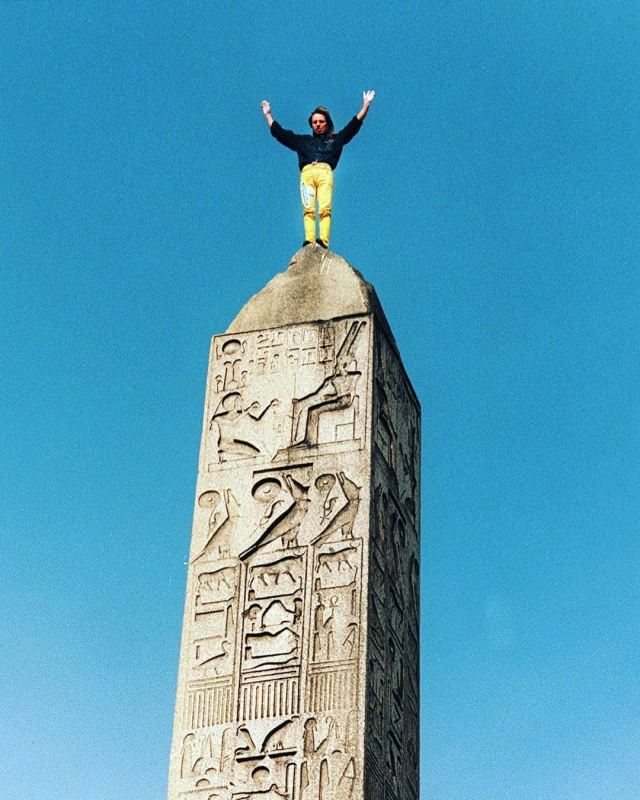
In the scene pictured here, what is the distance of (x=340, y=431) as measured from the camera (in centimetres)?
1705

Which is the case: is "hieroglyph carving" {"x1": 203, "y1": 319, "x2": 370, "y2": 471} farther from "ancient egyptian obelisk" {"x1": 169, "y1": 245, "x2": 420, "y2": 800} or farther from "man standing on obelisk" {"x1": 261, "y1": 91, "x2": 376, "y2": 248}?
"man standing on obelisk" {"x1": 261, "y1": 91, "x2": 376, "y2": 248}

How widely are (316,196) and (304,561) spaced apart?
3860 millimetres

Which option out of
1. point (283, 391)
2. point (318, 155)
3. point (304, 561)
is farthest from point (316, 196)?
point (304, 561)

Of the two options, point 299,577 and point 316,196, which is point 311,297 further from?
point 299,577

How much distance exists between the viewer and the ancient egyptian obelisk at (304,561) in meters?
15.7

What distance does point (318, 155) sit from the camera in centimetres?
1922

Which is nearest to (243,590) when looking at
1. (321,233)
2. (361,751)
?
(361,751)

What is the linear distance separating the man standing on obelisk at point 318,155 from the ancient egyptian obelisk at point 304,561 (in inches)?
22.7

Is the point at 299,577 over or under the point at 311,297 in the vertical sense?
under

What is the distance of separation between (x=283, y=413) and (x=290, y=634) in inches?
75.4

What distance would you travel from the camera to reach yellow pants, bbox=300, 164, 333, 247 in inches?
746

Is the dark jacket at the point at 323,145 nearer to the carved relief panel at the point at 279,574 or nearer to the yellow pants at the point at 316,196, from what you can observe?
the yellow pants at the point at 316,196

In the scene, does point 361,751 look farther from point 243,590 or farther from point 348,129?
point 348,129

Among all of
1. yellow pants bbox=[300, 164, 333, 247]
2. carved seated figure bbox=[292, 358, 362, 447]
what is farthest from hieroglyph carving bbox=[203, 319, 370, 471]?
yellow pants bbox=[300, 164, 333, 247]
